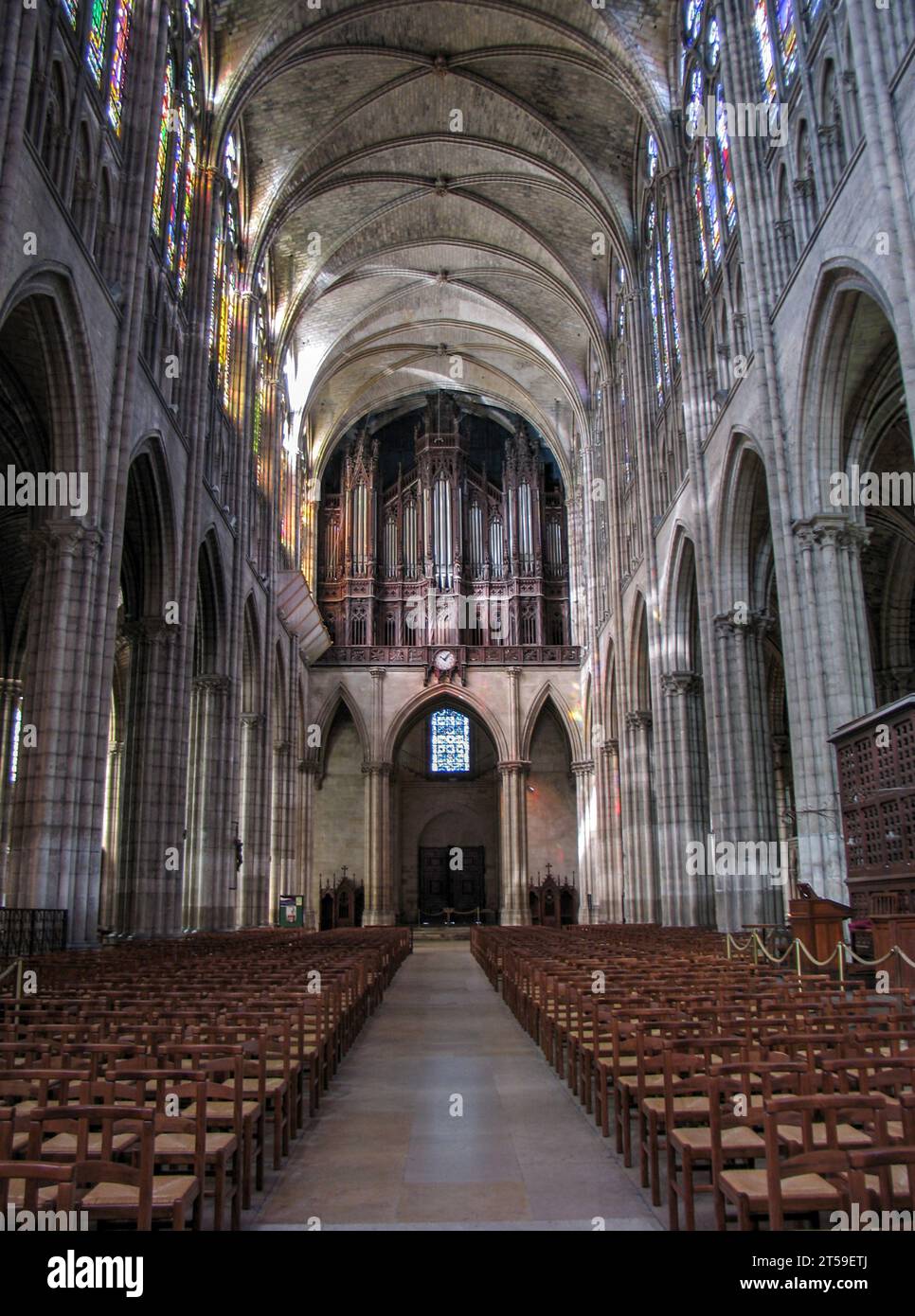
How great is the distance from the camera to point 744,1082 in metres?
4.11

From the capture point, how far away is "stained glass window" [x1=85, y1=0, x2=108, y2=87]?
600 inches

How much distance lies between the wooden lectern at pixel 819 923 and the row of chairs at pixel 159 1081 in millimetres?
5111

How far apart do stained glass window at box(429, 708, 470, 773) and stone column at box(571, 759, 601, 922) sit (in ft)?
17.0

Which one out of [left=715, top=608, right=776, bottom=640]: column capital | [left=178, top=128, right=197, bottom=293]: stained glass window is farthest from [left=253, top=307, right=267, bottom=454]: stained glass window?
[left=715, top=608, right=776, bottom=640]: column capital

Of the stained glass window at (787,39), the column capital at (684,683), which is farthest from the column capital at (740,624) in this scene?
the stained glass window at (787,39)

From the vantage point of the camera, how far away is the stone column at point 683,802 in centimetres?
2261

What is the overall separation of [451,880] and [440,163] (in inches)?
1043

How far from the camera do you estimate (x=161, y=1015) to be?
6.41m

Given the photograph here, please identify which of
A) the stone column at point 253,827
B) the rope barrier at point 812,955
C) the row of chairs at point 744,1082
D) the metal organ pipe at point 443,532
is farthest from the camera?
the metal organ pipe at point 443,532

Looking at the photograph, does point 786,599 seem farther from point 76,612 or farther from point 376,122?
point 376,122

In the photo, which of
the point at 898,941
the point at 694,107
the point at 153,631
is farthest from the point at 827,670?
the point at 694,107

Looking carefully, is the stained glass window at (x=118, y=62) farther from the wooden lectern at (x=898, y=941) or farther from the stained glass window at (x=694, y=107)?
the wooden lectern at (x=898, y=941)

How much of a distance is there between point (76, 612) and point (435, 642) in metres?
26.3
